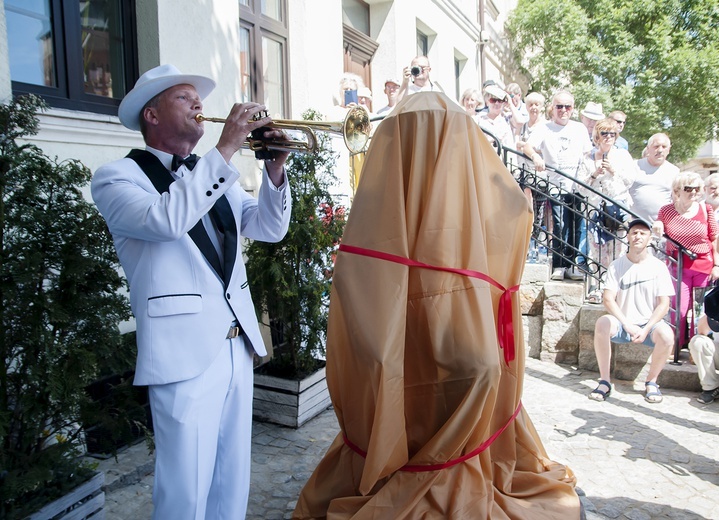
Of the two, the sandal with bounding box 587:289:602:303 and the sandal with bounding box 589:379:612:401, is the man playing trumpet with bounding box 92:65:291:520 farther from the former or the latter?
the sandal with bounding box 587:289:602:303

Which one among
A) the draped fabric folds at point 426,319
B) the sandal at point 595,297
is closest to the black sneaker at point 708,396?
the sandal at point 595,297

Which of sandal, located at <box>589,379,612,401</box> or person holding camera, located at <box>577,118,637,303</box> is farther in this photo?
person holding camera, located at <box>577,118,637,303</box>

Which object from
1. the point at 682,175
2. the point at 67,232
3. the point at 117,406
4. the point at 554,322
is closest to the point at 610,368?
the point at 554,322

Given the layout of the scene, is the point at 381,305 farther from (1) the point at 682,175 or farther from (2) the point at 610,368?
(1) the point at 682,175

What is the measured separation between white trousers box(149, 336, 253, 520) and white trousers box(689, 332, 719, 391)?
14.2 ft

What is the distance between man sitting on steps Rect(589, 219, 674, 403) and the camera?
5199mm

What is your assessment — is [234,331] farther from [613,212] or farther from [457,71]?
[457,71]

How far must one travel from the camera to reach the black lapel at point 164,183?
2.24m

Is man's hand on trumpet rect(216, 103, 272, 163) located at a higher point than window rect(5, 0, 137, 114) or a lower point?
lower

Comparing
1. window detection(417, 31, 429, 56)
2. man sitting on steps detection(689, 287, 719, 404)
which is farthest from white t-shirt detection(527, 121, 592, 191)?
window detection(417, 31, 429, 56)

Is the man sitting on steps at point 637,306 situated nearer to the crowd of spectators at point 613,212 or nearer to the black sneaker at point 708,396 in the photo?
the crowd of spectators at point 613,212

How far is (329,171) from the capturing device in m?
4.52

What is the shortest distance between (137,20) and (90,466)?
325cm

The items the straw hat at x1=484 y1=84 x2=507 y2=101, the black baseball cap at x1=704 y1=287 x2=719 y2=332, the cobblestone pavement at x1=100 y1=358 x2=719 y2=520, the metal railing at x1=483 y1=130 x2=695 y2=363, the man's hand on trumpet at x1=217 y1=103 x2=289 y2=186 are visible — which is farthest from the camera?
the straw hat at x1=484 y1=84 x2=507 y2=101
